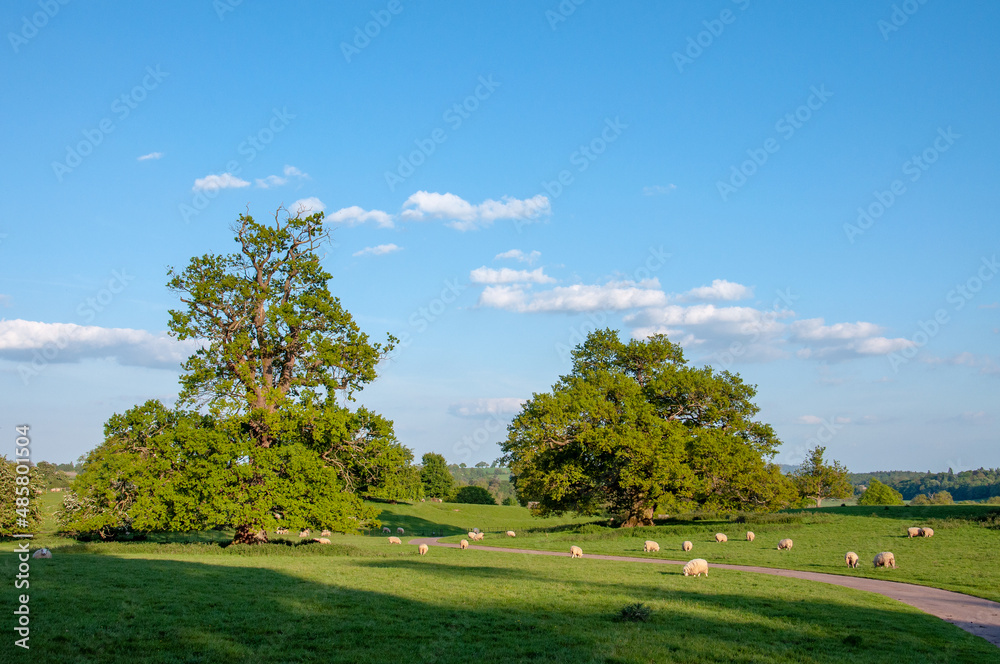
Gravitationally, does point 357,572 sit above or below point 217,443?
below

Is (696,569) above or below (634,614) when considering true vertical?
below

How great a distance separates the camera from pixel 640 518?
48.1 m

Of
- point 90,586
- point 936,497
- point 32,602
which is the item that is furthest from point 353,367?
point 936,497

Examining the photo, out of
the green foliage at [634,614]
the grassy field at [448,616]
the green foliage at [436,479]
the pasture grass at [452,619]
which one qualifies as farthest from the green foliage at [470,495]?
the green foliage at [634,614]

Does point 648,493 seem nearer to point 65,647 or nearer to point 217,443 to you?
point 217,443

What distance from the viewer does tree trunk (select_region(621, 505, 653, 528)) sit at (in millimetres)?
47594

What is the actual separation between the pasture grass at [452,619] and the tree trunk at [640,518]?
2587 cm

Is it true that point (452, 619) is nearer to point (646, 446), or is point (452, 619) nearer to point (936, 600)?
point (936, 600)

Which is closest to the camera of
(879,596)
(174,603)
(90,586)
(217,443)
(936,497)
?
(174,603)

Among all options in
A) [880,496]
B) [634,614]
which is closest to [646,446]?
[634,614]

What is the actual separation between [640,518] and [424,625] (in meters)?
37.4

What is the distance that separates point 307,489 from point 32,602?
60.8ft

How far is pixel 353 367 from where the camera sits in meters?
35.2

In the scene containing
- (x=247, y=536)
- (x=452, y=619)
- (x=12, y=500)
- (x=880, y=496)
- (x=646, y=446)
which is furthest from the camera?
(x=880, y=496)
